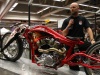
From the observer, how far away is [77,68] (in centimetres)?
304

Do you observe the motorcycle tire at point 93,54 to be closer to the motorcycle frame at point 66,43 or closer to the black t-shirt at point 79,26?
the motorcycle frame at point 66,43

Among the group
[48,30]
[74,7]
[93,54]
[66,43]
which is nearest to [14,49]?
[48,30]

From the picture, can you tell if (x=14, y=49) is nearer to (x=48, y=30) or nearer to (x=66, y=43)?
(x=48, y=30)

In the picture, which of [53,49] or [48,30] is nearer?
[53,49]

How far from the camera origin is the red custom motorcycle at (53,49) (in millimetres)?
2286

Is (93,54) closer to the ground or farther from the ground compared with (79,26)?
closer to the ground

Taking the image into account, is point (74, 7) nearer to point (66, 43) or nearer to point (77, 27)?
point (77, 27)

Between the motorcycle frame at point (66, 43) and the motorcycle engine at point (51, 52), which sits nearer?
the motorcycle frame at point (66, 43)

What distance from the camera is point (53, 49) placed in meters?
2.62

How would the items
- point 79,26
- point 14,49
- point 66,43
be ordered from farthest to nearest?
point 14,49
point 79,26
point 66,43

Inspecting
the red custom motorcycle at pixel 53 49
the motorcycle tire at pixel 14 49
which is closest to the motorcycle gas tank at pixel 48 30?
the red custom motorcycle at pixel 53 49

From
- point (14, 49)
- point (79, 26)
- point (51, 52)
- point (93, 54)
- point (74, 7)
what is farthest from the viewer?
point (14, 49)

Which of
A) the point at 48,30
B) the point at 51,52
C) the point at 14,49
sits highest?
the point at 48,30

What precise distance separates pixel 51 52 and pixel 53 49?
0.08 metres
